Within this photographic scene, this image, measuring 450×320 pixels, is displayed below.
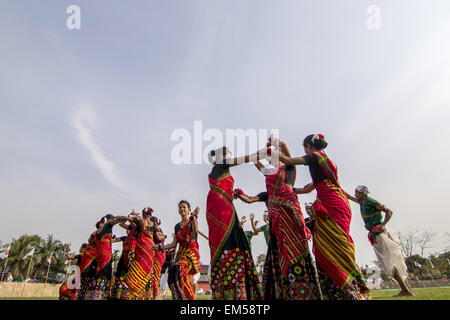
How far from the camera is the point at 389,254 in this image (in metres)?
6.71

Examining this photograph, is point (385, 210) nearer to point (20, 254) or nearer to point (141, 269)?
point (141, 269)

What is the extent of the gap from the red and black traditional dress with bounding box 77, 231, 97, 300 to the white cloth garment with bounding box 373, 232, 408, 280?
7.30 meters

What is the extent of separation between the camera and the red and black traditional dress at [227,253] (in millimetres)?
3426

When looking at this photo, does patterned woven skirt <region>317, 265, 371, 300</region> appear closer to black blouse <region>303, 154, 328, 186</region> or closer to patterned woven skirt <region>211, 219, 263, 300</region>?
patterned woven skirt <region>211, 219, 263, 300</region>

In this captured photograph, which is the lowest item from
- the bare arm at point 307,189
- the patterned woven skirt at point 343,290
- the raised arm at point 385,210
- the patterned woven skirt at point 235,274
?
the patterned woven skirt at point 343,290

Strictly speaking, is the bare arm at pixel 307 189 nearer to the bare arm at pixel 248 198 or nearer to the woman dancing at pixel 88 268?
the bare arm at pixel 248 198

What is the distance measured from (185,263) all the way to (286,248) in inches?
78.8

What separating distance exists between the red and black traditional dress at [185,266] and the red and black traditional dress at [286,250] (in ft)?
5.01

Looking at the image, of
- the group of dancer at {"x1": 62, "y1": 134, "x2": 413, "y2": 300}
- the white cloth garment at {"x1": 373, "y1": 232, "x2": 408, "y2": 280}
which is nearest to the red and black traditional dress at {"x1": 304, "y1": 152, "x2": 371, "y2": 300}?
the group of dancer at {"x1": 62, "y1": 134, "x2": 413, "y2": 300}

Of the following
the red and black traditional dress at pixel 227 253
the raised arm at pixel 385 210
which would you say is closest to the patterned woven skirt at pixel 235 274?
the red and black traditional dress at pixel 227 253

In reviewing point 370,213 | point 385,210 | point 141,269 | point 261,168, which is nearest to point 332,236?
point 261,168

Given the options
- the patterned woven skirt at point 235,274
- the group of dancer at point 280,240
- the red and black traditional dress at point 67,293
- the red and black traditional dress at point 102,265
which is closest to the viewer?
the group of dancer at point 280,240
